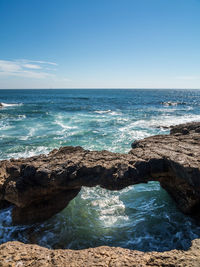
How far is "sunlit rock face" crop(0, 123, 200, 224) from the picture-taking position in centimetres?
579

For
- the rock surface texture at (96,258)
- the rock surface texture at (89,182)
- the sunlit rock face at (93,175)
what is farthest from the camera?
the sunlit rock face at (93,175)

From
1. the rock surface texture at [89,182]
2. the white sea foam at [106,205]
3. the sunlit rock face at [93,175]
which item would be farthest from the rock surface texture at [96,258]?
the white sea foam at [106,205]

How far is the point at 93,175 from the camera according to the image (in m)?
5.95

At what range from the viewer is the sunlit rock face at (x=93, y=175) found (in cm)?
579

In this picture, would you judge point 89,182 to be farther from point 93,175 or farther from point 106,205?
point 106,205

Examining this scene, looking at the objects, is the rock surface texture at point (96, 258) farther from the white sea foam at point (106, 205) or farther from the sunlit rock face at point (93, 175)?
the white sea foam at point (106, 205)

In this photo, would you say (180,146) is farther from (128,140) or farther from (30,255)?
(128,140)

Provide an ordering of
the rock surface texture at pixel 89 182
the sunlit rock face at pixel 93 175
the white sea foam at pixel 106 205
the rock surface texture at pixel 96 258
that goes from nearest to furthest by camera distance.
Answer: the rock surface texture at pixel 96 258 → the rock surface texture at pixel 89 182 → the sunlit rock face at pixel 93 175 → the white sea foam at pixel 106 205

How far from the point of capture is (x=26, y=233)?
20.1ft

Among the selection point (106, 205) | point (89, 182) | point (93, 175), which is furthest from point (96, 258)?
point (106, 205)

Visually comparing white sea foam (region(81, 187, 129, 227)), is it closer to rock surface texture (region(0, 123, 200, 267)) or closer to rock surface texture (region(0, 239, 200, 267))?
rock surface texture (region(0, 123, 200, 267))

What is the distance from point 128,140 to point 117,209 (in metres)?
10.3

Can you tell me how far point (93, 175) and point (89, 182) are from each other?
0.87ft

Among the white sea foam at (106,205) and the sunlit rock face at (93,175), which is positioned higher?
the sunlit rock face at (93,175)
